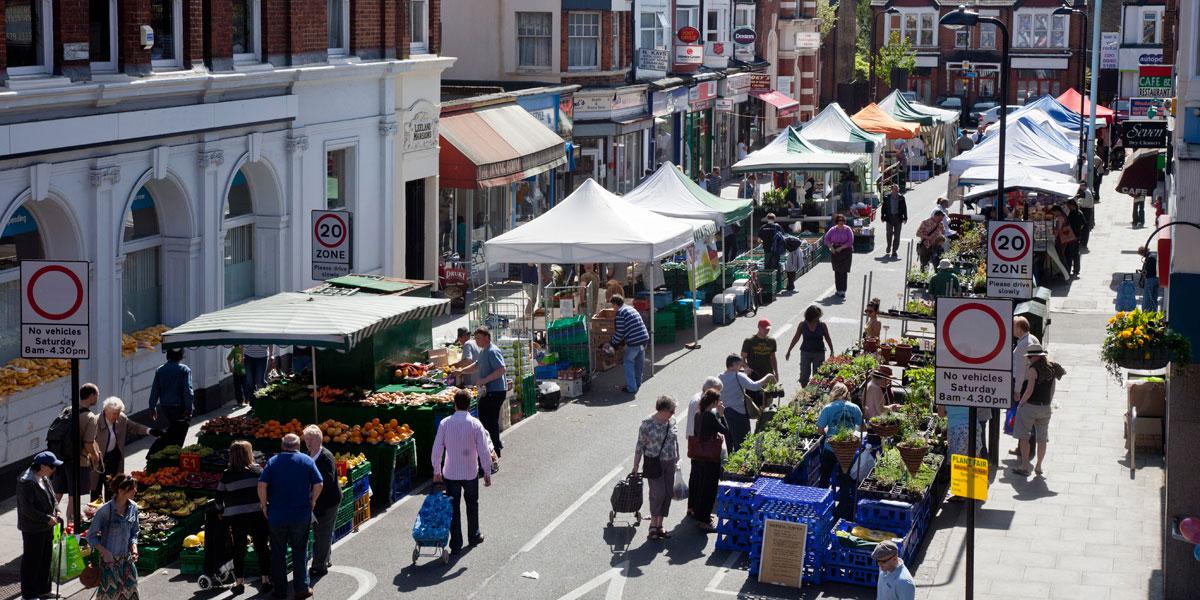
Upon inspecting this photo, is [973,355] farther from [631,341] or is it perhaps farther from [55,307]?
[631,341]

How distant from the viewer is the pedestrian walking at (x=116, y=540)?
12508 mm

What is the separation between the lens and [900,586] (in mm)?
11414

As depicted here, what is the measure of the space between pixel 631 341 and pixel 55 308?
10521 millimetres

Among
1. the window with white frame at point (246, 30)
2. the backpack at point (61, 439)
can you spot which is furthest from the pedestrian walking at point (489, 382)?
the window with white frame at point (246, 30)

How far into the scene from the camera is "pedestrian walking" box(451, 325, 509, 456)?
61.2ft

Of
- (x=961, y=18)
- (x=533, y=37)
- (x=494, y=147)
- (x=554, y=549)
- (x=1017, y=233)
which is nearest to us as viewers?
(x=554, y=549)

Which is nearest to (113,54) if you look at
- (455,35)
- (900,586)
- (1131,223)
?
(900,586)

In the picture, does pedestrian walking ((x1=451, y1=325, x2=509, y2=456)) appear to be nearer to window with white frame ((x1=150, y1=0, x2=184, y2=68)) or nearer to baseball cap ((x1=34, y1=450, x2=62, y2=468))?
window with white frame ((x1=150, y1=0, x2=184, y2=68))

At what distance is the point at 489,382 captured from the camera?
18.7 meters

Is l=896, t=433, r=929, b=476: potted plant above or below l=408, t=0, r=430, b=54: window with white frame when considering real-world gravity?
below

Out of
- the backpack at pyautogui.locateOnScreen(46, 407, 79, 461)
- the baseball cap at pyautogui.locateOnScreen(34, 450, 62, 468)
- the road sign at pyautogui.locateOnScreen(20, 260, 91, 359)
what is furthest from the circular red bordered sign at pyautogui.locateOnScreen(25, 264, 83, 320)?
the backpack at pyautogui.locateOnScreen(46, 407, 79, 461)

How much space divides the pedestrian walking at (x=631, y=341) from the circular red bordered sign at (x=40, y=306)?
1031 centimetres

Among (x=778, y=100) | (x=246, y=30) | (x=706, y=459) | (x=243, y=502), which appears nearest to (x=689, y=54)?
(x=778, y=100)

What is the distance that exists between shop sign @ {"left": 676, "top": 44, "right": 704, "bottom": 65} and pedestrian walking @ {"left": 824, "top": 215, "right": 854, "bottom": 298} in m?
21.2
